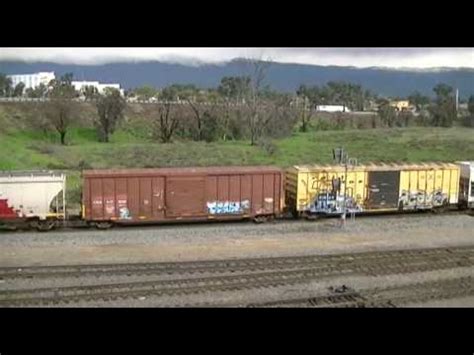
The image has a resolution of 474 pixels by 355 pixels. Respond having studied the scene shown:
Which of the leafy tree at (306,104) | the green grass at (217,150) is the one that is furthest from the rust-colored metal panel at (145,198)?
the leafy tree at (306,104)

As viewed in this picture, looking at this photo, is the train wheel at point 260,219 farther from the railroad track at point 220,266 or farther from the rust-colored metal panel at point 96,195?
the rust-colored metal panel at point 96,195

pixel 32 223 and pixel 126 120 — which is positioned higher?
pixel 126 120

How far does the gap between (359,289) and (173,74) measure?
5594 centimetres

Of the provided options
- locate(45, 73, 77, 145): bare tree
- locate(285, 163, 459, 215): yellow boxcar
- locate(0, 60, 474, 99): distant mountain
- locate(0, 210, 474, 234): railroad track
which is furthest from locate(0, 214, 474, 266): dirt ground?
locate(0, 60, 474, 99): distant mountain

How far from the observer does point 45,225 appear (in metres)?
19.5

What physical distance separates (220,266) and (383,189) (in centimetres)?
997

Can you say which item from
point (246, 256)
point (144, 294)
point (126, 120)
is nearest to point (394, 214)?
point (246, 256)

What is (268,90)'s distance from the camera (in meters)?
54.1

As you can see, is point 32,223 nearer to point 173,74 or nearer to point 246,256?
point 246,256

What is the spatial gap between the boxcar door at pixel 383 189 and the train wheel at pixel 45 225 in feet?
38.7

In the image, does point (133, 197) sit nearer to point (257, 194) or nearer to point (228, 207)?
point (228, 207)

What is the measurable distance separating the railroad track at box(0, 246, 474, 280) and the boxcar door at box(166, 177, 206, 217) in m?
5.00

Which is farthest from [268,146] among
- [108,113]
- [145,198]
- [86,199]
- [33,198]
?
[33,198]

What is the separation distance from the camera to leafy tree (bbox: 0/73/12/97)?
5884cm
